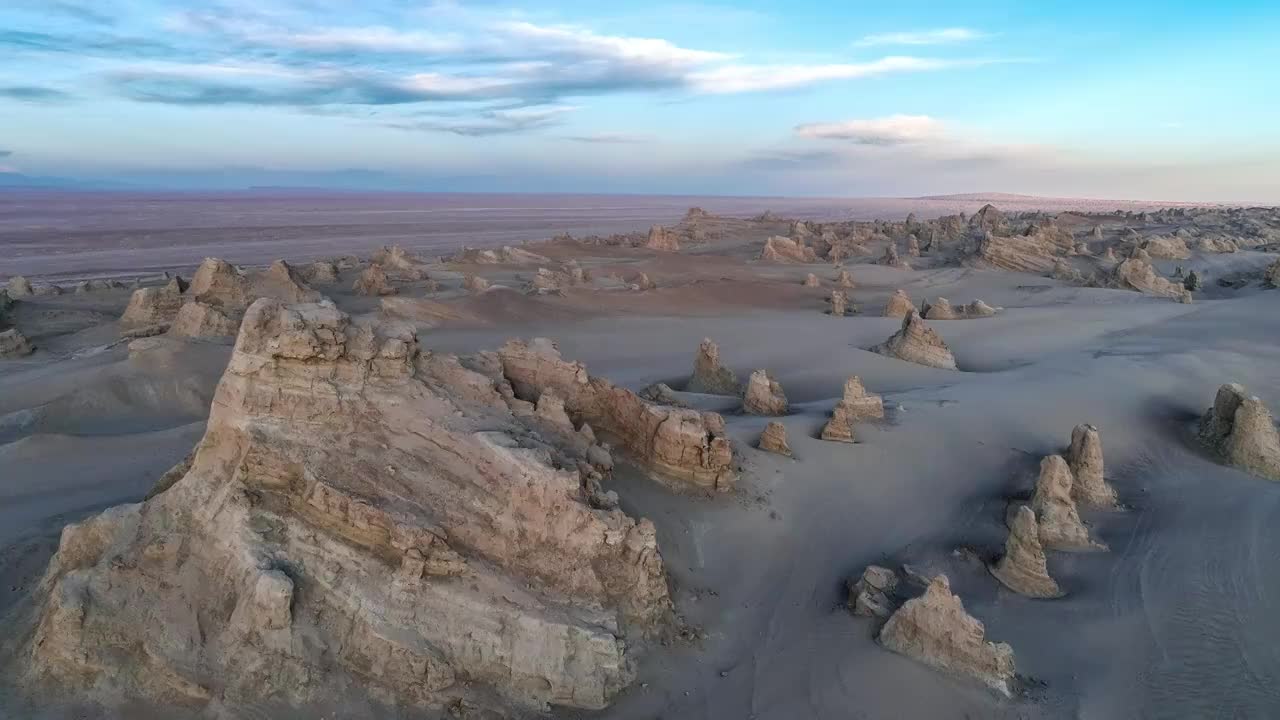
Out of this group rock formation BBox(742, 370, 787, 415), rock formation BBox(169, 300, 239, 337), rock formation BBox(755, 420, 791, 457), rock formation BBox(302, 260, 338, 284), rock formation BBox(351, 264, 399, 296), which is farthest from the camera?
rock formation BBox(302, 260, 338, 284)

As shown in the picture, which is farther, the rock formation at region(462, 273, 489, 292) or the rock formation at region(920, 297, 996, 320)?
the rock formation at region(462, 273, 489, 292)

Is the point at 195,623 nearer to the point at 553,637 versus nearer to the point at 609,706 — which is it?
the point at 553,637

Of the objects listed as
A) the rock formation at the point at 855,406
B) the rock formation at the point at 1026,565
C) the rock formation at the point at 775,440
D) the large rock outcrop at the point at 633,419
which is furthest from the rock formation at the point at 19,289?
the rock formation at the point at 1026,565

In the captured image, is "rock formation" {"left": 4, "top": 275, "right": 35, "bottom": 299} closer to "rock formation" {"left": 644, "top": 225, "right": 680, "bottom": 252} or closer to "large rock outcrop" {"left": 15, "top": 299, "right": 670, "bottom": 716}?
"large rock outcrop" {"left": 15, "top": 299, "right": 670, "bottom": 716}

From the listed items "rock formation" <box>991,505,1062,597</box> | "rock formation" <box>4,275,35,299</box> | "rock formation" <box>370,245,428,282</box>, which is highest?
"rock formation" <box>370,245,428,282</box>

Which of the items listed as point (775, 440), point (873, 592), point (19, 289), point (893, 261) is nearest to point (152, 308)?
point (19, 289)

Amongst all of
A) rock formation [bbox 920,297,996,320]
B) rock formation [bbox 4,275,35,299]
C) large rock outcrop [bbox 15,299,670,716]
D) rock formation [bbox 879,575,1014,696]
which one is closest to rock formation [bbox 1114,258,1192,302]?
rock formation [bbox 920,297,996,320]
